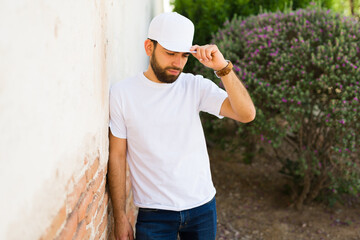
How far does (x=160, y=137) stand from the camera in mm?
2523

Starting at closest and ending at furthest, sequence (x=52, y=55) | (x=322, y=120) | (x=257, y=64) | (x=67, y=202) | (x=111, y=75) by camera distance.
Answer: (x=52, y=55) < (x=67, y=202) < (x=111, y=75) < (x=322, y=120) < (x=257, y=64)

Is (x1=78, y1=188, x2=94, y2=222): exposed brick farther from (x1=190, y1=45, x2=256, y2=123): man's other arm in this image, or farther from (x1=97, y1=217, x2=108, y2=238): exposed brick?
(x1=190, y1=45, x2=256, y2=123): man's other arm

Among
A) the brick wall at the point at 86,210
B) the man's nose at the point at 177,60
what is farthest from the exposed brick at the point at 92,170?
the man's nose at the point at 177,60

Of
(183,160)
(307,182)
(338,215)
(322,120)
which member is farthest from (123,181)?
(338,215)

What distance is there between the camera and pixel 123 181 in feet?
8.48

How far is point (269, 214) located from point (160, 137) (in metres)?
3.43

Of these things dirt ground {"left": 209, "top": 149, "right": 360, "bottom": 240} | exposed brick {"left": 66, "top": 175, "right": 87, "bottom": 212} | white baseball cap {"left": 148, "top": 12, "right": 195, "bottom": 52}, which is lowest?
dirt ground {"left": 209, "top": 149, "right": 360, "bottom": 240}

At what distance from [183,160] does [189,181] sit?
0.14 meters

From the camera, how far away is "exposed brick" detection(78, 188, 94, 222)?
1.98 m

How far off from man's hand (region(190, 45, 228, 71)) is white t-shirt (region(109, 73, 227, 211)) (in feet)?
0.78

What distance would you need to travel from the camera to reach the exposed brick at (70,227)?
1695 mm

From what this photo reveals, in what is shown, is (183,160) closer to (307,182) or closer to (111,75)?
(111,75)

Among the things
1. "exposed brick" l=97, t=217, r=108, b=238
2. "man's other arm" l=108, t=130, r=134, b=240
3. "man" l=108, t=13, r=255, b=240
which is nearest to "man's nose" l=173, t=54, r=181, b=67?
"man" l=108, t=13, r=255, b=240

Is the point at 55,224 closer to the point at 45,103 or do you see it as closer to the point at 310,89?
the point at 45,103
